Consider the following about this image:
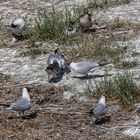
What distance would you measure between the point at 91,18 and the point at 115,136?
5082 millimetres

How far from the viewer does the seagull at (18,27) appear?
12.0 meters

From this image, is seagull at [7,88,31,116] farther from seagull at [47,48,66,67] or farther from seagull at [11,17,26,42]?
seagull at [11,17,26,42]

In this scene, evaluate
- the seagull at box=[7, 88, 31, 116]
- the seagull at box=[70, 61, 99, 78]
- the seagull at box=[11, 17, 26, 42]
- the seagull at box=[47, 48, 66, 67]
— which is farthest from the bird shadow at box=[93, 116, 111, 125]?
the seagull at box=[11, 17, 26, 42]

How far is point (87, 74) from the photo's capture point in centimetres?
988

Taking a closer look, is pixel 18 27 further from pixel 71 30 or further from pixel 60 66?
pixel 60 66

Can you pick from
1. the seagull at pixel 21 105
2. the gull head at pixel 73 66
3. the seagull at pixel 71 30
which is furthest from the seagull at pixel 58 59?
the seagull at pixel 21 105

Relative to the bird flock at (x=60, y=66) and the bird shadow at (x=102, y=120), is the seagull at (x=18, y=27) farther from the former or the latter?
the bird shadow at (x=102, y=120)

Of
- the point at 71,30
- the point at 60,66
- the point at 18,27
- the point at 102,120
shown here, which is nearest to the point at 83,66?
the point at 60,66

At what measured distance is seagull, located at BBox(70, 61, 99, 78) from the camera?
9.68 m

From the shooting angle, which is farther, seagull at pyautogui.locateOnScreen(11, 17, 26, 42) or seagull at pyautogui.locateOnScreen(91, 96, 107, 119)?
seagull at pyautogui.locateOnScreen(11, 17, 26, 42)

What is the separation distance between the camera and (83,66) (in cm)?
971

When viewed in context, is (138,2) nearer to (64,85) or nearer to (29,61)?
(29,61)

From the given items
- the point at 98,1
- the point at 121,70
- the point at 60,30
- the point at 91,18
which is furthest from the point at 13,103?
the point at 98,1

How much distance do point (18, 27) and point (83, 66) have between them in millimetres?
2715
